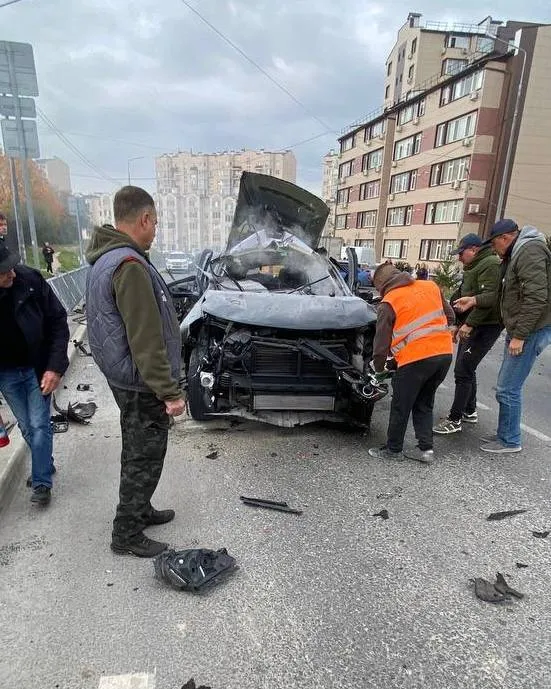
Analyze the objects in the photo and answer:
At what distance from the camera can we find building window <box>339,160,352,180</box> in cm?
4634

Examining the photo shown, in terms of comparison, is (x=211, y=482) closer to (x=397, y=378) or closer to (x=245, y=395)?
(x=245, y=395)

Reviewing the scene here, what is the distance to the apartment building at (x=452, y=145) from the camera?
1034 inches

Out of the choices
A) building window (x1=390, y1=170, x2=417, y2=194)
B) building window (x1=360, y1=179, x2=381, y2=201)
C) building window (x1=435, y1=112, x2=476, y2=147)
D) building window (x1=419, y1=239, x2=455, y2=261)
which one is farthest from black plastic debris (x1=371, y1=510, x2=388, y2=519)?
building window (x1=360, y1=179, x2=381, y2=201)

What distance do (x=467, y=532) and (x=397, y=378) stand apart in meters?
1.27

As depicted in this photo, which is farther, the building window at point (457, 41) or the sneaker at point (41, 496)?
the building window at point (457, 41)

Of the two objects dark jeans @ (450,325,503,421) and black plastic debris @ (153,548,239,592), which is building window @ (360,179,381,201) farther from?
black plastic debris @ (153,548,239,592)

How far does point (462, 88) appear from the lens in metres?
28.9

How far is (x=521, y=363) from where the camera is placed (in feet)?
12.4

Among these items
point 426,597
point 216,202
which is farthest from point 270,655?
point 216,202

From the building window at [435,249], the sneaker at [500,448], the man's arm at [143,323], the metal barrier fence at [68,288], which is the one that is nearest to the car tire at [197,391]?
the man's arm at [143,323]

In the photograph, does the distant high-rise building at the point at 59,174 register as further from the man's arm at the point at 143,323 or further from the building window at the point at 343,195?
the building window at the point at 343,195

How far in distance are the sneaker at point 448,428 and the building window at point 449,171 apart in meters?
28.6

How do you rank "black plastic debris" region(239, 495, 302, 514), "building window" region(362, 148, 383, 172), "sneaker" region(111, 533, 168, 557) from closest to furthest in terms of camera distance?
"sneaker" region(111, 533, 168, 557)
"black plastic debris" region(239, 495, 302, 514)
"building window" region(362, 148, 383, 172)

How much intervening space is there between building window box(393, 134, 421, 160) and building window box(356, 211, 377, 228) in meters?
5.35
